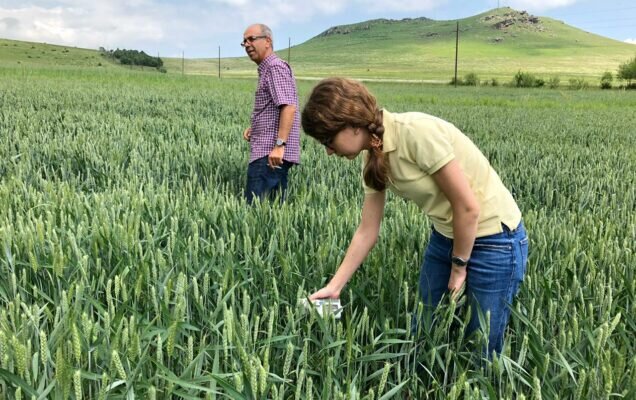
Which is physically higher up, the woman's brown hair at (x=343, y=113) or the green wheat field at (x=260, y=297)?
the woman's brown hair at (x=343, y=113)

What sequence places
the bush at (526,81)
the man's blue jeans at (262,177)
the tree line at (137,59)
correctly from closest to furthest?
the man's blue jeans at (262,177) → the bush at (526,81) → the tree line at (137,59)

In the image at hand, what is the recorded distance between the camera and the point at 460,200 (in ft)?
5.26

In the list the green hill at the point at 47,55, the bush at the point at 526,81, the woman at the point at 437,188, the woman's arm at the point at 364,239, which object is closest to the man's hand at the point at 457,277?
the woman at the point at 437,188

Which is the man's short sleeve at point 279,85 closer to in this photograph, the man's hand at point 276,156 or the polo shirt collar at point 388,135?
the man's hand at point 276,156

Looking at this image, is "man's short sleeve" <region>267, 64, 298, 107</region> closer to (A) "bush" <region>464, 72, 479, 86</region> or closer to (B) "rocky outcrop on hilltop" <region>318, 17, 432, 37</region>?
(A) "bush" <region>464, 72, 479, 86</region>

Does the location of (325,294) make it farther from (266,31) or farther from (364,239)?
(266,31)

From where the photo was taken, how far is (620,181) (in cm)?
470

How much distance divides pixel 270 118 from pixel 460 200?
2179 millimetres

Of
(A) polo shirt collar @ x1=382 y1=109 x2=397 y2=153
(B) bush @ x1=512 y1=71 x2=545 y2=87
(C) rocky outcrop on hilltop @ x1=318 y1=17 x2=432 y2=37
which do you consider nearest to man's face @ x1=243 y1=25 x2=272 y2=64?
(A) polo shirt collar @ x1=382 y1=109 x2=397 y2=153

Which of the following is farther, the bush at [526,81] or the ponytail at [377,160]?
the bush at [526,81]

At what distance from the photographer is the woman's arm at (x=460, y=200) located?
158 cm

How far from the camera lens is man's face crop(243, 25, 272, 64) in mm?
3393

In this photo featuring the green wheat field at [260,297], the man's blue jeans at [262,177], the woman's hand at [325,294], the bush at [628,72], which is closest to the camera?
the green wheat field at [260,297]

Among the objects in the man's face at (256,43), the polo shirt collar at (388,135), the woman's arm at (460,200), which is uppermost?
the man's face at (256,43)
